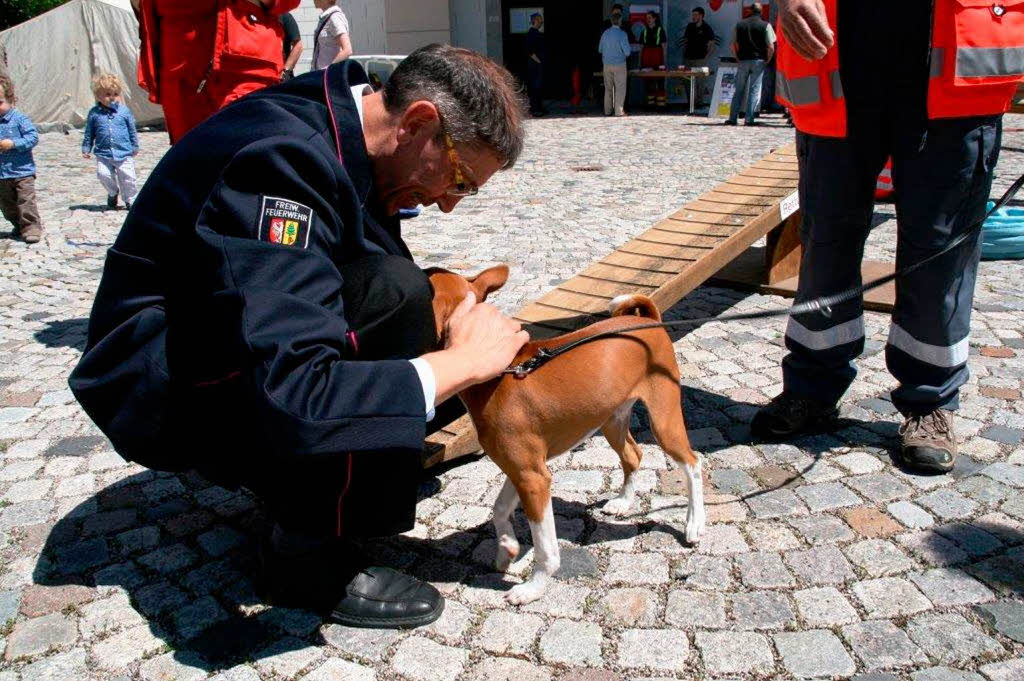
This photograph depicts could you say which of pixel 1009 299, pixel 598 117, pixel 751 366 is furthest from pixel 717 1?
pixel 751 366

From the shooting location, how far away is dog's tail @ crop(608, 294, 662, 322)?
2.88 metres

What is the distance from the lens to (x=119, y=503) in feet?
10.7

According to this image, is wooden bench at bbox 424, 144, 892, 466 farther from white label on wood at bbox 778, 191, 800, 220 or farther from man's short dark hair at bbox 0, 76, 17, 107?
man's short dark hair at bbox 0, 76, 17, 107

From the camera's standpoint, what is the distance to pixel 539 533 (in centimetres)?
256

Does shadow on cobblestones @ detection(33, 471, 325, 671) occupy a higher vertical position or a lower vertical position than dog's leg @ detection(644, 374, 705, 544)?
lower

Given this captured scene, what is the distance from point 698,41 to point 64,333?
15.8 m

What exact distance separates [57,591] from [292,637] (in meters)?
0.83

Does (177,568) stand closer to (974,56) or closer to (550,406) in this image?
(550,406)

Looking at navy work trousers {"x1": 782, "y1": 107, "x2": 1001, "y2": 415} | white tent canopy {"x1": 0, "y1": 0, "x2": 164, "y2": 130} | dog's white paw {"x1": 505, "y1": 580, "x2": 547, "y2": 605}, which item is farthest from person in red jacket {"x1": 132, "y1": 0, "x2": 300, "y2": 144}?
white tent canopy {"x1": 0, "y1": 0, "x2": 164, "y2": 130}

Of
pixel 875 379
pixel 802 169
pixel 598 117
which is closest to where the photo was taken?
pixel 802 169

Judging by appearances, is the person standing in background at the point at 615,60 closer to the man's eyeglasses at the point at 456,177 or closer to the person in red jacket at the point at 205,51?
the person in red jacket at the point at 205,51

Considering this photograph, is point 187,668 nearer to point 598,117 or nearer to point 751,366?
point 751,366

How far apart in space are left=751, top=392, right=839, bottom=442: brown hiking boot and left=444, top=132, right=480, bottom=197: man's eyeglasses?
171cm

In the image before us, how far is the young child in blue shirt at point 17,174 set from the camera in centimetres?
747
